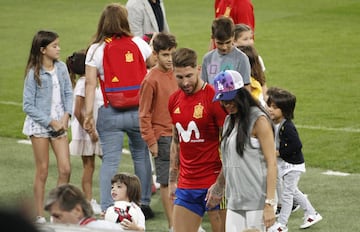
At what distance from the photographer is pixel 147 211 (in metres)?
9.01

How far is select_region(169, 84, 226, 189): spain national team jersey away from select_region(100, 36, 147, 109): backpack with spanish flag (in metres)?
1.74

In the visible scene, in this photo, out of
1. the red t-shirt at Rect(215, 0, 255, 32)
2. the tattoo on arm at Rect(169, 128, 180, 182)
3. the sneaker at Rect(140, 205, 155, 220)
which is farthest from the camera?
the red t-shirt at Rect(215, 0, 255, 32)

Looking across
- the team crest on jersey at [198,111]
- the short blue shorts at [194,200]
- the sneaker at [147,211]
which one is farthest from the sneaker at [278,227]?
the team crest on jersey at [198,111]

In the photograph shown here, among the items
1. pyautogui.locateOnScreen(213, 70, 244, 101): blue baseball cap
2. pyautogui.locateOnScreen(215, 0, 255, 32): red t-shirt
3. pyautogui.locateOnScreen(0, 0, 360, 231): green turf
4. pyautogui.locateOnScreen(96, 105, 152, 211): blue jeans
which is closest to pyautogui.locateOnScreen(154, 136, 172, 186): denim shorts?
pyautogui.locateOnScreen(96, 105, 152, 211): blue jeans

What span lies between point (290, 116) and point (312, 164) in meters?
3.06

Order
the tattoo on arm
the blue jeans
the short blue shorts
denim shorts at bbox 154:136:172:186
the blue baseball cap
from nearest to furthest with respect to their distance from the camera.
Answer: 1. the blue baseball cap
2. the short blue shorts
3. the tattoo on arm
4. denim shorts at bbox 154:136:172:186
5. the blue jeans

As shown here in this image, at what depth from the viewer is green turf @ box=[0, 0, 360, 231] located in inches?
404

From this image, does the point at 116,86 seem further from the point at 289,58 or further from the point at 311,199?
the point at 289,58

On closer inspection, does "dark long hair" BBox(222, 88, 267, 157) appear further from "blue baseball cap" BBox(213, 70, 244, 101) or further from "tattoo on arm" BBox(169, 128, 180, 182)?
"tattoo on arm" BBox(169, 128, 180, 182)

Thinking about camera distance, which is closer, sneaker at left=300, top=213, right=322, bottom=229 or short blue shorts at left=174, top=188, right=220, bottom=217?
short blue shorts at left=174, top=188, right=220, bottom=217

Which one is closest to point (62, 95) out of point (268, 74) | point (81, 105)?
point (81, 105)

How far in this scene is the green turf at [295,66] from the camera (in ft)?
33.7

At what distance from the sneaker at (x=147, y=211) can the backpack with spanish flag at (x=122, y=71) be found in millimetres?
1082

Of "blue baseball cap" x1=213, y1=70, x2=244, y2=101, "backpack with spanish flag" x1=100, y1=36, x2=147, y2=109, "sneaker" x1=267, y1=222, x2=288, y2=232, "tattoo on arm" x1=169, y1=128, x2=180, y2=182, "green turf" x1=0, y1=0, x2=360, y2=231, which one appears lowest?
"green turf" x1=0, y1=0, x2=360, y2=231
